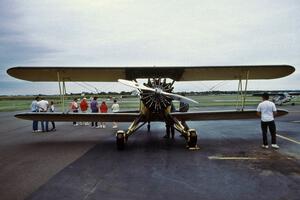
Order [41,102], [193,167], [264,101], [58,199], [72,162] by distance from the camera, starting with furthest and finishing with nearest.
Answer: [41,102], [264,101], [72,162], [193,167], [58,199]

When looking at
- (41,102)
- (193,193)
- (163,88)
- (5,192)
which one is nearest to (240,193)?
(193,193)

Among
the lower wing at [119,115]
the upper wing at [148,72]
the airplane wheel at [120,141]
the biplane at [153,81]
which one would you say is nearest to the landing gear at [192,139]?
the biplane at [153,81]

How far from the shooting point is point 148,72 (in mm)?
9516

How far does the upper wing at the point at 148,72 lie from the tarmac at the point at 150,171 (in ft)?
8.02

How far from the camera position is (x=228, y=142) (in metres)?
9.59

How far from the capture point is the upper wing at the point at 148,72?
8797 mm

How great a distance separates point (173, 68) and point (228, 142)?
3.31m

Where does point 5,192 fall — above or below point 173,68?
below

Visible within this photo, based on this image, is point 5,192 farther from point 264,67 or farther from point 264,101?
point 264,67

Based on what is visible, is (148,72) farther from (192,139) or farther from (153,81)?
(192,139)

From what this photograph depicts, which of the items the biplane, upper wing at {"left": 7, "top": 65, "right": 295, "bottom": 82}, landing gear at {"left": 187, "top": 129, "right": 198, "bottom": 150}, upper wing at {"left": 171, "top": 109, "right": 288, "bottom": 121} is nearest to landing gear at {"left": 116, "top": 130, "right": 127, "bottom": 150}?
the biplane

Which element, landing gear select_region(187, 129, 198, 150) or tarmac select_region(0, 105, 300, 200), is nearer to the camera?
tarmac select_region(0, 105, 300, 200)

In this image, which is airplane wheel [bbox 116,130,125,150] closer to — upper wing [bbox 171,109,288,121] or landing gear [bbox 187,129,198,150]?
upper wing [bbox 171,109,288,121]

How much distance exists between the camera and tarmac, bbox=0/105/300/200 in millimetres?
4527
